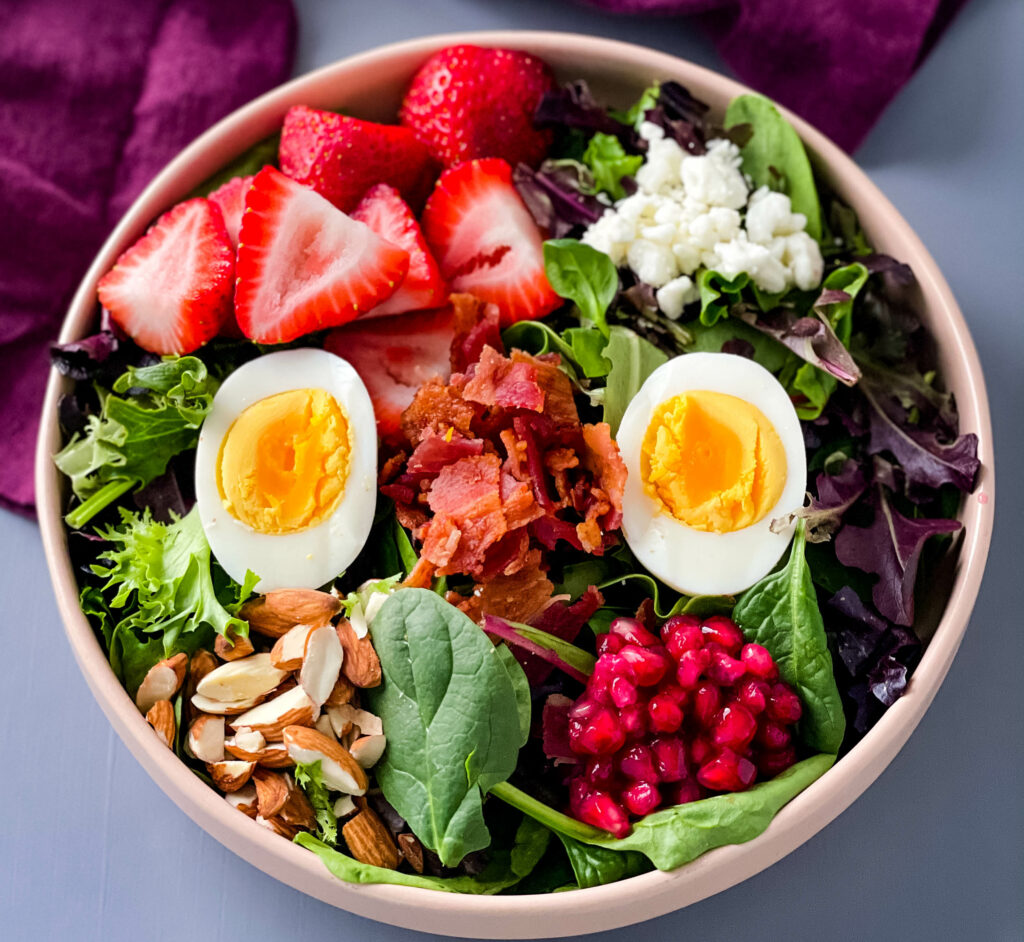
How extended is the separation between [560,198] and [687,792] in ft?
3.27

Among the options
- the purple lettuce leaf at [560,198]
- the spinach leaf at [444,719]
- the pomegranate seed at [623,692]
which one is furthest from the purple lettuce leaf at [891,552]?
the purple lettuce leaf at [560,198]

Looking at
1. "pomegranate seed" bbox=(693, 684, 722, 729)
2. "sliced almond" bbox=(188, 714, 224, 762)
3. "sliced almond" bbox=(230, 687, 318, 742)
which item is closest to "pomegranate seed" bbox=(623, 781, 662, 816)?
"pomegranate seed" bbox=(693, 684, 722, 729)

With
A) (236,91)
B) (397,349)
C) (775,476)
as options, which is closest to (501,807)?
(775,476)

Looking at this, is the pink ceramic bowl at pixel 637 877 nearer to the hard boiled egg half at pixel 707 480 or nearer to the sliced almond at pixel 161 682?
the sliced almond at pixel 161 682

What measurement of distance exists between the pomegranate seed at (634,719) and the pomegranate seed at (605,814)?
0.33 feet

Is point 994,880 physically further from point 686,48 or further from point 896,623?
point 686,48

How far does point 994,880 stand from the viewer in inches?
63.4

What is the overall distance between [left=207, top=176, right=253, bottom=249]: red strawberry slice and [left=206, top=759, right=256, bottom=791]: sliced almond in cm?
81

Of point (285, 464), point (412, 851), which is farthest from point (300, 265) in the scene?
point (412, 851)

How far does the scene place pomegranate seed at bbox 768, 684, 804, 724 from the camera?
4.66 feet

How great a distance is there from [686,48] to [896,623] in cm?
120

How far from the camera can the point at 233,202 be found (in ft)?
5.60

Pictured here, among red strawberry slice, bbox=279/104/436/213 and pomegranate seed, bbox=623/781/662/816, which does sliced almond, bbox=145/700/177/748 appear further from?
red strawberry slice, bbox=279/104/436/213

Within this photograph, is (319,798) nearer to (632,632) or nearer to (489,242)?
(632,632)
